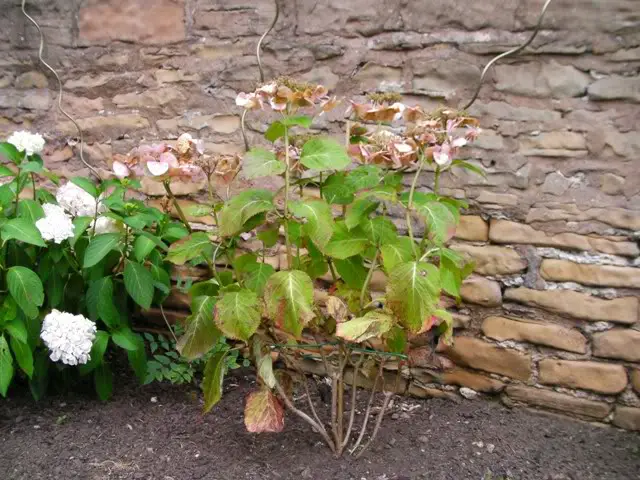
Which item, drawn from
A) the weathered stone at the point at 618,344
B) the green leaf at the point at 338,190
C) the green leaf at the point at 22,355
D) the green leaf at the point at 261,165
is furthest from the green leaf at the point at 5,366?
the weathered stone at the point at 618,344

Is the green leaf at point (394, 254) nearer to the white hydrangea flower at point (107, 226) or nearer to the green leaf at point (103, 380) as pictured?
the white hydrangea flower at point (107, 226)

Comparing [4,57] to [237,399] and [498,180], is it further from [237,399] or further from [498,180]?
[498,180]

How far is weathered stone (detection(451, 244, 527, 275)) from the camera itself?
2.17 meters

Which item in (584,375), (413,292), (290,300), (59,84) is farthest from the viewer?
(59,84)

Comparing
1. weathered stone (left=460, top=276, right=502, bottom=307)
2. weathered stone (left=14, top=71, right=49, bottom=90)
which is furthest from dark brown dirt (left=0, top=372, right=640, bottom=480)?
weathered stone (left=14, top=71, right=49, bottom=90)

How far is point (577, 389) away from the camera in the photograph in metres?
2.13

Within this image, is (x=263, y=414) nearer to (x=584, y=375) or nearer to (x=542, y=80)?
(x=584, y=375)

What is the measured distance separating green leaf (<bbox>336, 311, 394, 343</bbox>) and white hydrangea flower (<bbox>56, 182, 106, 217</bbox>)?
1167 millimetres

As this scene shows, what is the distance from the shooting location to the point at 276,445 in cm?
202

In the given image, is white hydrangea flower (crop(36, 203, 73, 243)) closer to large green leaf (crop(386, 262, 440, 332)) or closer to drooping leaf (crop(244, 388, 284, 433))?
drooping leaf (crop(244, 388, 284, 433))

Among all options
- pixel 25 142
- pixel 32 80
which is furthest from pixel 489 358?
pixel 32 80

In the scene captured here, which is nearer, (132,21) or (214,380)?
(214,380)

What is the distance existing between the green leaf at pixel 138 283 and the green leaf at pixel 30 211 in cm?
36

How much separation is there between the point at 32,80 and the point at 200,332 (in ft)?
6.00
